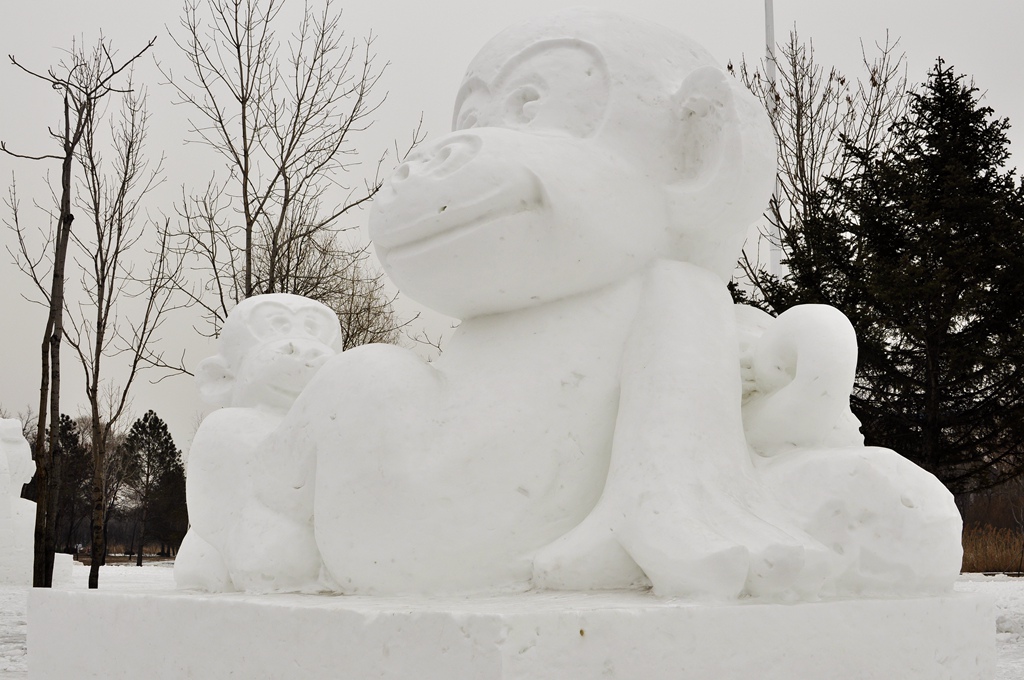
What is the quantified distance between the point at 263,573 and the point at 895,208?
1294 cm

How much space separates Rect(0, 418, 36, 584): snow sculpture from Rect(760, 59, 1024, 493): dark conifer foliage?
8.68m

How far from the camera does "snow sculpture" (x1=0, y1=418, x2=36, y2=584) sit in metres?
10.2

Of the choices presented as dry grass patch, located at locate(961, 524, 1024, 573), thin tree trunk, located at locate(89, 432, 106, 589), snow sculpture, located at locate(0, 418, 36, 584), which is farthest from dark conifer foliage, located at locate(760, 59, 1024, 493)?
snow sculpture, located at locate(0, 418, 36, 584)

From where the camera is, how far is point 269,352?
10.1 feet

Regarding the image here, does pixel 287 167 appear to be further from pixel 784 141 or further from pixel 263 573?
pixel 784 141

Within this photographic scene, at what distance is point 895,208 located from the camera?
13672 millimetres

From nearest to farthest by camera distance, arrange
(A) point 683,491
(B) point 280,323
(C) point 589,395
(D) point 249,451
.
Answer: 1. (A) point 683,491
2. (C) point 589,395
3. (D) point 249,451
4. (B) point 280,323

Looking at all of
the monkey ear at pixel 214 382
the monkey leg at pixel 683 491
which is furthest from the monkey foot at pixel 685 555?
the monkey ear at pixel 214 382

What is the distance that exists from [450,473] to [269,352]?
1073 mm

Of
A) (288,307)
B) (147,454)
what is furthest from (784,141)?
(147,454)

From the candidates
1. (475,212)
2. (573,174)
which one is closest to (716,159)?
(573,174)

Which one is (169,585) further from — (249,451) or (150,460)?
Answer: (150,460)

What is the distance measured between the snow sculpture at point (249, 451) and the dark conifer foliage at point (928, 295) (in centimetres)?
930

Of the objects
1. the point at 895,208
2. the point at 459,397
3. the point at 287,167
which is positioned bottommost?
the point at 459,397
